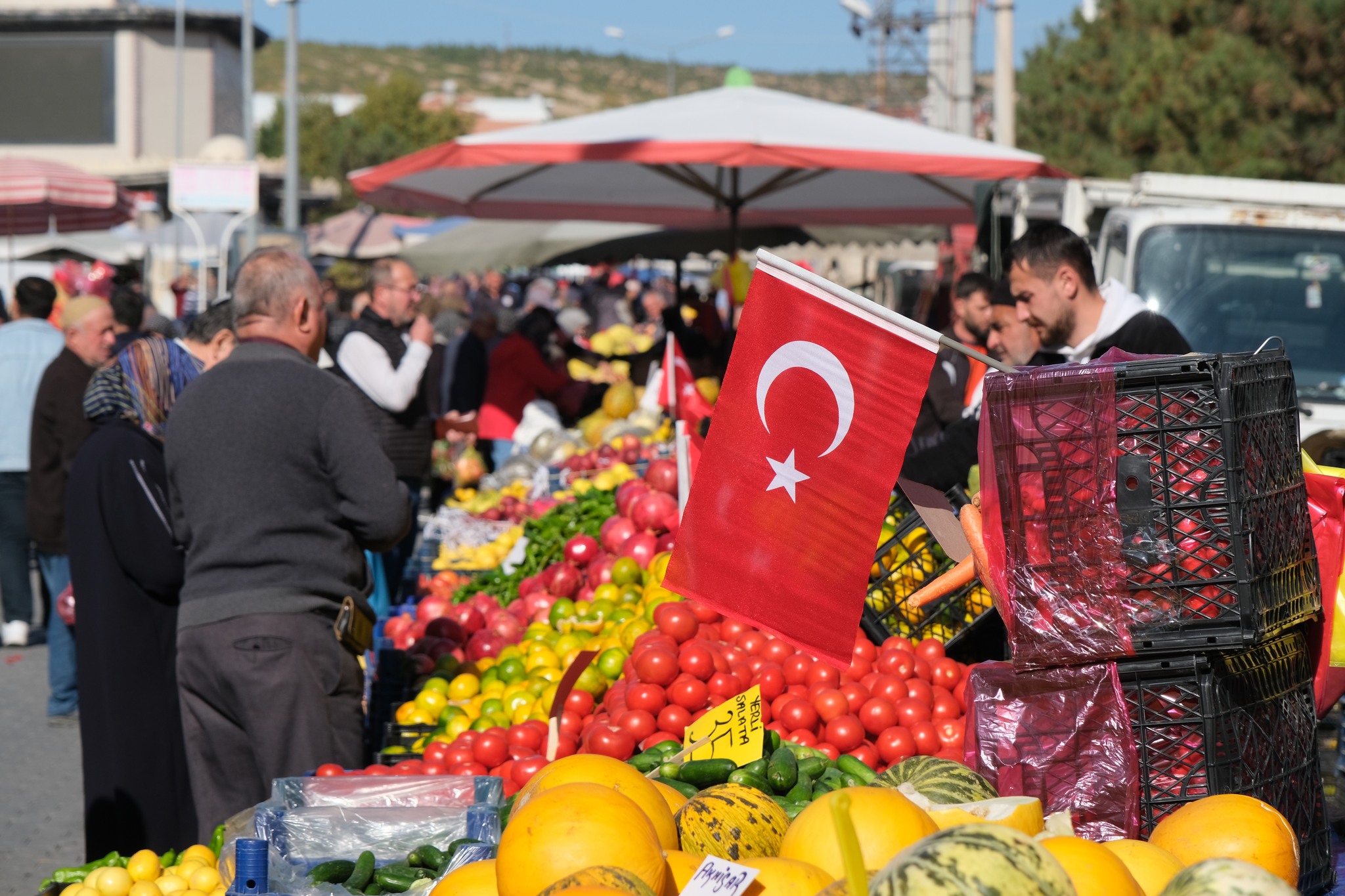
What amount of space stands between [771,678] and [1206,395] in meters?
1.79

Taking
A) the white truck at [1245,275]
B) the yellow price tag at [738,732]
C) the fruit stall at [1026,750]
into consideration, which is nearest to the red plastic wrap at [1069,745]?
the fruit stall at [1026,750]

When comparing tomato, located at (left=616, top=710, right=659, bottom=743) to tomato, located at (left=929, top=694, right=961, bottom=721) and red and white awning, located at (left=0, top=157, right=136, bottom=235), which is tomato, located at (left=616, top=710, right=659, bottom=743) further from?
red and white awning, located at (left=0, top=157, right=136, bottom=235)

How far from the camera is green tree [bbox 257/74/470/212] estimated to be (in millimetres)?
60875

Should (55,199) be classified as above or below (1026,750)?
above

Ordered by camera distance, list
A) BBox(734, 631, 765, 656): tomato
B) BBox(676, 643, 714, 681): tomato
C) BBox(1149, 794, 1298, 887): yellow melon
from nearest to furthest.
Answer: BBox(1149, 794, 1298, 887): yellow melon
BBox(676, 643, 714, 681): tomato
BBox(734, 631, 765, 656): tomato

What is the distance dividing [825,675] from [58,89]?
187ft

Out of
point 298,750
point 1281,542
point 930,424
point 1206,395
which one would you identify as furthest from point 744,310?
point 930,424

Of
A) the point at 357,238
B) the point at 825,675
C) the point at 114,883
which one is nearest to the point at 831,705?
the point at 825,675

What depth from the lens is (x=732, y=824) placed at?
234cm

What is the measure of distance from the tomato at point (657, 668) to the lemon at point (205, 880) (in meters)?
1.23

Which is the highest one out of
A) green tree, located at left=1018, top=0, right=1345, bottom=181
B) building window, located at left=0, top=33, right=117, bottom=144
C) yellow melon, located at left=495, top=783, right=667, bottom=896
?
building window, located at left=0, top=33, right=117, bottom=144

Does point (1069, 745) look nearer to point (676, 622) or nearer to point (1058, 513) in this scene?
point (1058, 513)

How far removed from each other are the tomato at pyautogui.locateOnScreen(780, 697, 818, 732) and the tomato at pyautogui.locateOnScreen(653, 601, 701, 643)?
551 mm

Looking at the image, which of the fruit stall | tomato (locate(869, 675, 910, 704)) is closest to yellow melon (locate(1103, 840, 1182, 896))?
the fruit stall
